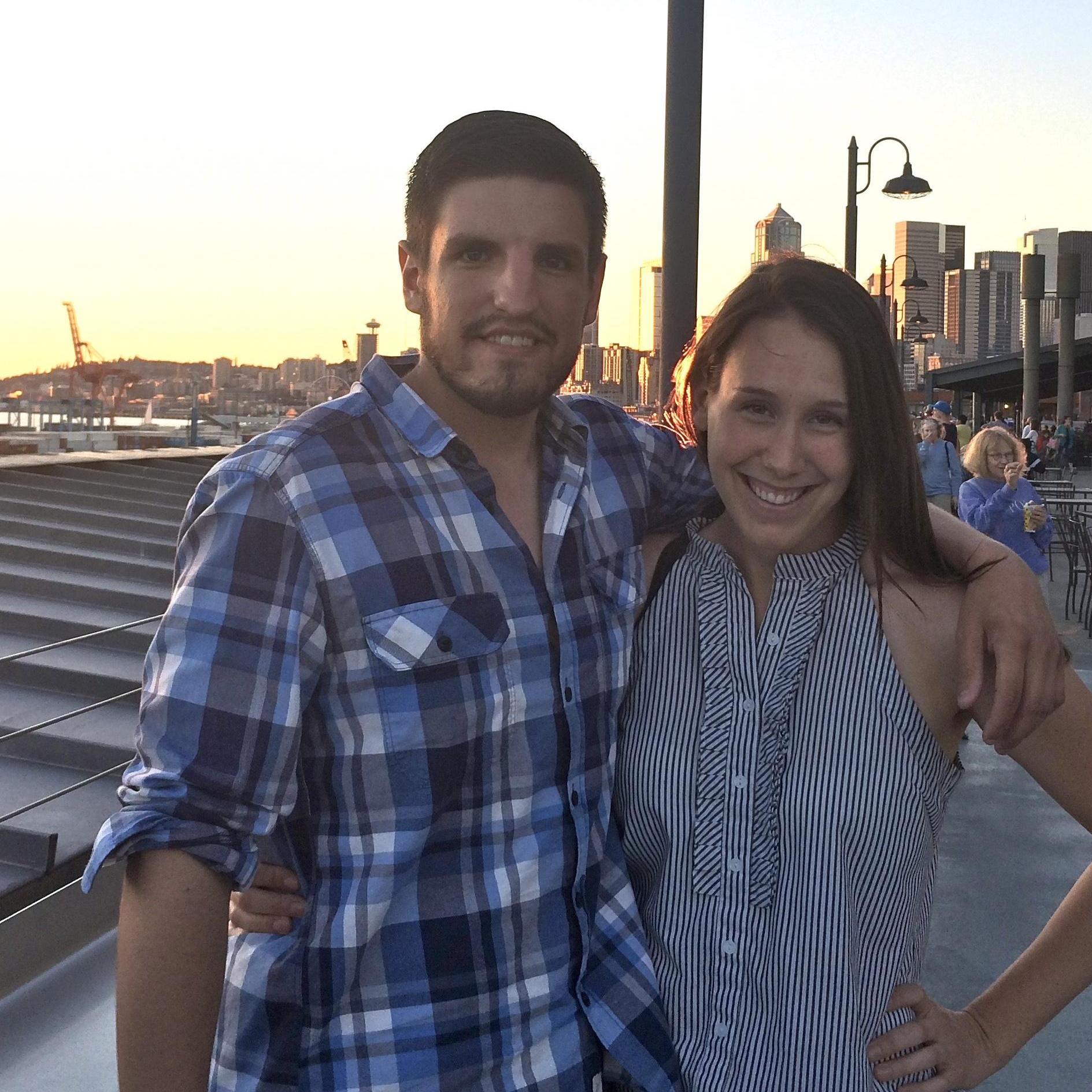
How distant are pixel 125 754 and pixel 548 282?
5.88 metres

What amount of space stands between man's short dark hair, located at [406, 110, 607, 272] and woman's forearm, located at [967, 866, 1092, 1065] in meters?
1.29

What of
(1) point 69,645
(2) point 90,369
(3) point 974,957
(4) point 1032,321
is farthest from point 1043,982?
(2) point 90,369

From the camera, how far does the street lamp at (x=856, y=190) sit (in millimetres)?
14797

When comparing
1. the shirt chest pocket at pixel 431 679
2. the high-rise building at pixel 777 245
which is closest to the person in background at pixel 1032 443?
the high-rise building at pixel 777 245

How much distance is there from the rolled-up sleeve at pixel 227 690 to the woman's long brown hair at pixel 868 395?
0.85 m

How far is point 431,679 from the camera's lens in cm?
162

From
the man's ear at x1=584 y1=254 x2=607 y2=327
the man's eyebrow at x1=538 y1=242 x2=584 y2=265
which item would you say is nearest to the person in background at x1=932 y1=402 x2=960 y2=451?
the man's ear at x1=584 y1=254 x2=607 y2=327

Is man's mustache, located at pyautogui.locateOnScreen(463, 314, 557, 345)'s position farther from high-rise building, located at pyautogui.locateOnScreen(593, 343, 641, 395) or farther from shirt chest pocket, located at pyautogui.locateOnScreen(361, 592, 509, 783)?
high-rise building, located at pyautogui.locateOnScreen(593, 343, 641, 395)

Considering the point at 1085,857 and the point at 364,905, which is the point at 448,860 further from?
the point at 1085,857

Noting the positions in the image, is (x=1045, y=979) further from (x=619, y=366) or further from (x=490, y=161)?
(x=619, y=366)

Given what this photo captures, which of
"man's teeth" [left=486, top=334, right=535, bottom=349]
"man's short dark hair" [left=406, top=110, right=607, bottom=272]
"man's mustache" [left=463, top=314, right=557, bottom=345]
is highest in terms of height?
"man's short dark hair" [left=406, top=110, right=607, bottom=272]

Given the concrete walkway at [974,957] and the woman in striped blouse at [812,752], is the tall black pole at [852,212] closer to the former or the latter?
the concrete walkway at [974,957]

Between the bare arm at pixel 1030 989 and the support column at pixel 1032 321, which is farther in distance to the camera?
the support column at pixel 1032 321

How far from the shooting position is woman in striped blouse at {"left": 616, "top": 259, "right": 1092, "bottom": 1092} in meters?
1.84
